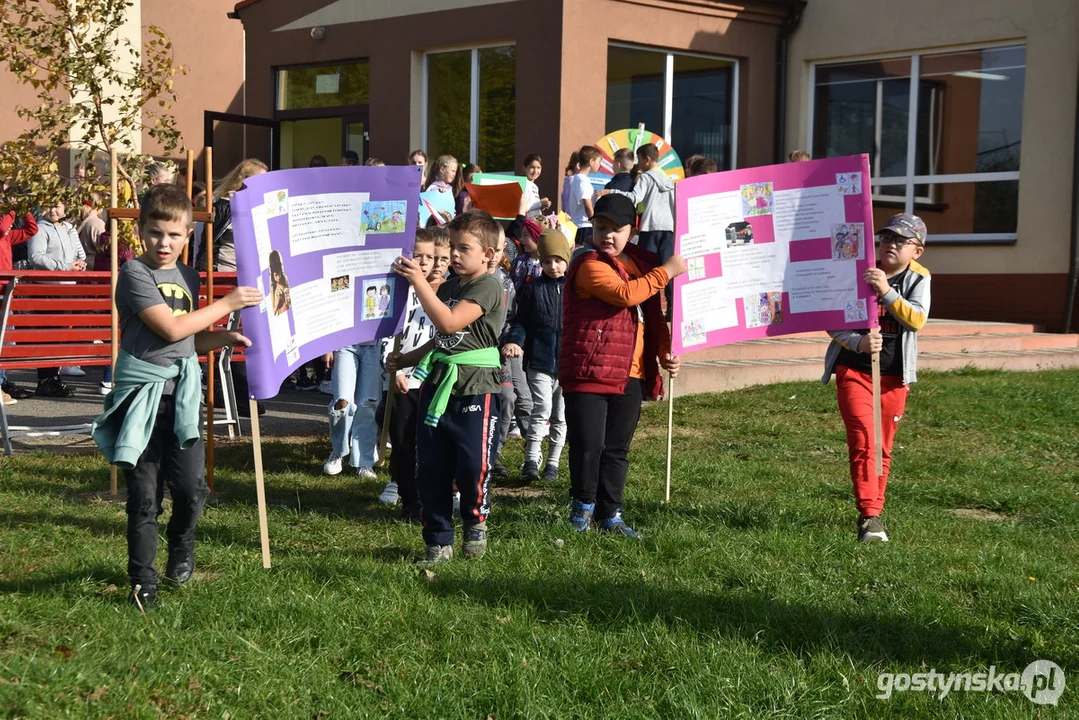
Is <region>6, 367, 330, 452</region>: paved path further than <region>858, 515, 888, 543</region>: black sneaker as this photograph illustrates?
Yes

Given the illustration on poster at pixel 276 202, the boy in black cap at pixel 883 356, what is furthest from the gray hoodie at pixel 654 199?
the illustration on poster at pixel 276 202

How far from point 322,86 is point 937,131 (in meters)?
9.47

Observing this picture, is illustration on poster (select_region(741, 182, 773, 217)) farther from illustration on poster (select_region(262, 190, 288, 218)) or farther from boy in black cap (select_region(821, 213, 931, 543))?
illustration on poster (select_region(262, 190, 288, 218))

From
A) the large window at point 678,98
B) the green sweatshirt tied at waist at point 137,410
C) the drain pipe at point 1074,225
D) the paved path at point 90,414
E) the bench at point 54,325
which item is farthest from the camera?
the large window at point 678,98

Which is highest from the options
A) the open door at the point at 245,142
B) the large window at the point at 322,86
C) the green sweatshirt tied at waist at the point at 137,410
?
the large window at the point at 322,86

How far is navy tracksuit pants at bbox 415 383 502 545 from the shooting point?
572cm

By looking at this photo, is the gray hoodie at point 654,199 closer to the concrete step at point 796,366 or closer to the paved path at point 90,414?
the concrete step at point 796,366

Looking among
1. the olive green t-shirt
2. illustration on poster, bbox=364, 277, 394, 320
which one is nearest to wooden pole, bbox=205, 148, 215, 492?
illustration on poster, bbox=364, 277, 394, 320

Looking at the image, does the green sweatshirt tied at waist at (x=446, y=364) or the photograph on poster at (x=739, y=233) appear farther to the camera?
the photograph on poster at (x=739, y=233)

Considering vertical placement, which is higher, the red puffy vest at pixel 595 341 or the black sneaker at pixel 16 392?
the red puffy vest at pixel 595 341

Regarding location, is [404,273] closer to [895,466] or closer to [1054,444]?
[895,466]

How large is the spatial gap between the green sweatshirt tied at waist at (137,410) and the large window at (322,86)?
13.9m

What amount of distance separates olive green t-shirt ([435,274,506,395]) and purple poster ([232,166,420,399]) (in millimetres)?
327

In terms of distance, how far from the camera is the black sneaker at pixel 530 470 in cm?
806
